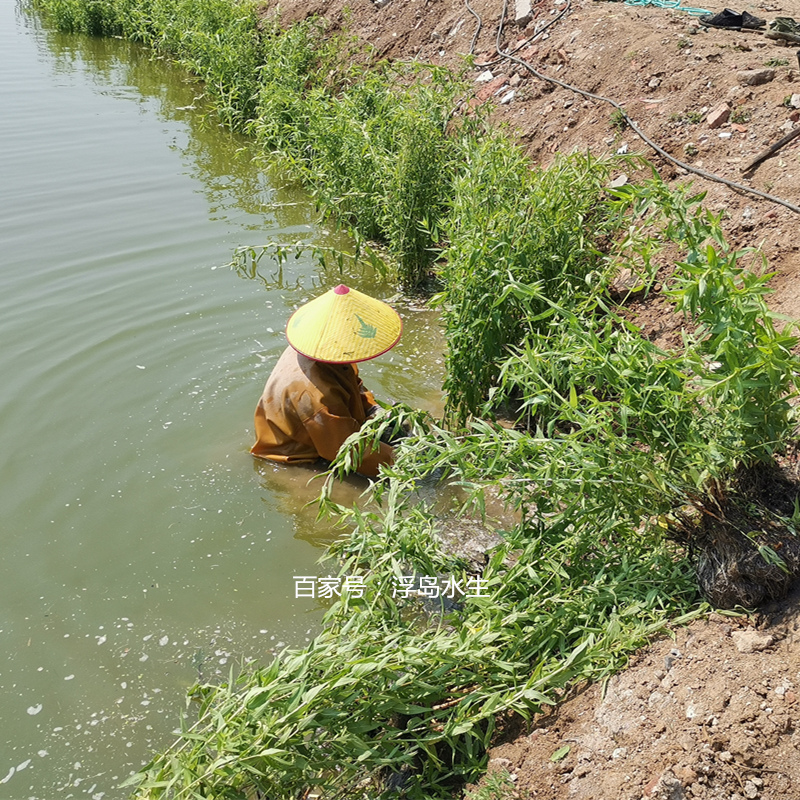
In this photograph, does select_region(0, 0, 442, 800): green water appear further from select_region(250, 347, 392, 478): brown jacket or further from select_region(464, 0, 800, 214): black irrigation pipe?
select_region(464, 0, 800, 214): black irrigation pipe

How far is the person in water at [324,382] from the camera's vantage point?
3758mm

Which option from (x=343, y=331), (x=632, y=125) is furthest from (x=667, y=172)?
(x=343, y=331)

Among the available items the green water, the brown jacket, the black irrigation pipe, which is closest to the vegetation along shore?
the green water


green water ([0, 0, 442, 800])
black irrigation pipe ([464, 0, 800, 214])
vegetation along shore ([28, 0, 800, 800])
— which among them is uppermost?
black irrigation pipe ([464, 0, 800, 214])

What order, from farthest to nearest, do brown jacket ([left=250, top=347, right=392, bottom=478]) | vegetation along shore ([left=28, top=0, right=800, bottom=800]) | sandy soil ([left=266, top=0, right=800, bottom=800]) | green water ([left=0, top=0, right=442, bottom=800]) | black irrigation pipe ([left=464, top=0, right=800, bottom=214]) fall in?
black irrigation pipe ([left=464, top=0, right=800, bottom=214]), brown jacket ([left=250, top=347, right=392, bottom=478]), green water ([left=0, top=0, right=442, bottom=800]), vegetation along shore ([left=28, top=0, right=800, bottom=800]), sandy soil ([left=266, top=0, right=800, bottom=800])

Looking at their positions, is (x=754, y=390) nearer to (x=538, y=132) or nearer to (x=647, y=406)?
(x=647, y=406)

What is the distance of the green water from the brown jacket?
0.57 feet

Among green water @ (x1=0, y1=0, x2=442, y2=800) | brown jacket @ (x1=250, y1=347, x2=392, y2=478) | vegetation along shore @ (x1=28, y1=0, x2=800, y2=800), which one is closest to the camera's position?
vegetation along shore @ (x1=28, y1=0, x2=800, y2=800)

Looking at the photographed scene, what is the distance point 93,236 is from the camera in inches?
274

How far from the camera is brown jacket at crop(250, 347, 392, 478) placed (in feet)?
12.9

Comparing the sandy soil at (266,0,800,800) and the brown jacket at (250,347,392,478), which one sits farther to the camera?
the brown jacket at (250,347,392,478)

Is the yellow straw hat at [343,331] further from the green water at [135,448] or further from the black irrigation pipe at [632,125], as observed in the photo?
the black irrigation pipe at [632,125]

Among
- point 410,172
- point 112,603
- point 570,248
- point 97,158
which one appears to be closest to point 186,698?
point 112,603

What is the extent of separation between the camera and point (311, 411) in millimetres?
3953
